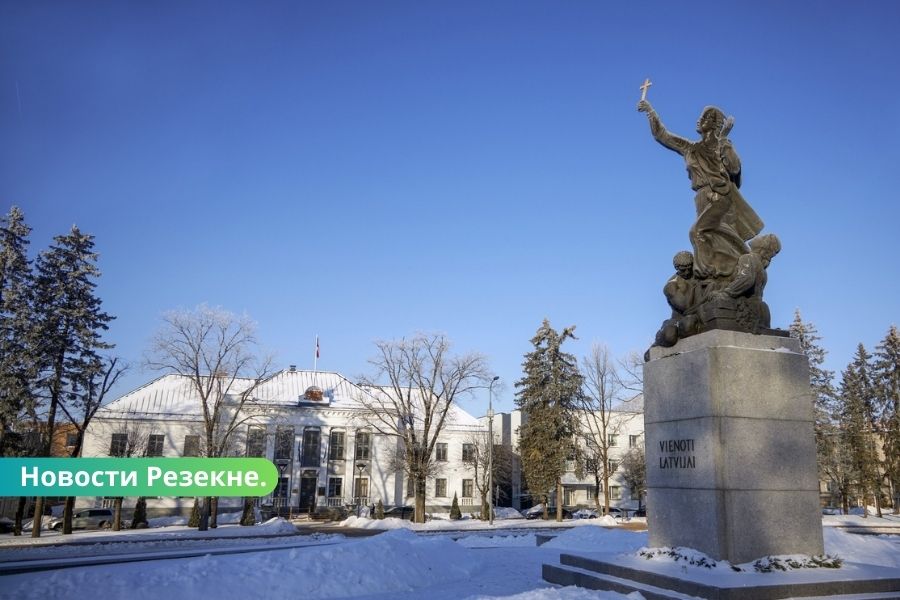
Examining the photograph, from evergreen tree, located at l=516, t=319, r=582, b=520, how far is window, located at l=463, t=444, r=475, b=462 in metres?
11.6

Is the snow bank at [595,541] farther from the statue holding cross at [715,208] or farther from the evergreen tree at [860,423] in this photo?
the evergreen tree at [860,423]

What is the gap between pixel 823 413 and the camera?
45000 mm

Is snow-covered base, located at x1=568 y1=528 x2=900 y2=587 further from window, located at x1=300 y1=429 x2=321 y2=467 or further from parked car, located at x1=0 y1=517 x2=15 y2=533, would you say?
window, located at x1=300 y1=429 x2=321 y2=467

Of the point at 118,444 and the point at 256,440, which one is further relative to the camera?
the point at 256,440

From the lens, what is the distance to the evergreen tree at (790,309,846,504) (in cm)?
4478

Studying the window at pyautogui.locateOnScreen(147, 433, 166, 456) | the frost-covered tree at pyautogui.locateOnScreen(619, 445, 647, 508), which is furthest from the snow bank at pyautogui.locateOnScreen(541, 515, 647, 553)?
the window at pyautogui.locateOnScreen(147, 433, 166, 456)

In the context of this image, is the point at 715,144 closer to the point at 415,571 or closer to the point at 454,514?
the point at 415,571

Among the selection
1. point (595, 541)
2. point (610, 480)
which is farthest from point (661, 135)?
point (610, 480)

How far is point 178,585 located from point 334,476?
46.7 meters

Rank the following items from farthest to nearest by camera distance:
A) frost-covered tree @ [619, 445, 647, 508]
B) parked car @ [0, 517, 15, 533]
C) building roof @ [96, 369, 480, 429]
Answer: frost-covered tree @ [619, 445, 647, 508] → building roof @ [96, 369, 480, 429] → parked car @ [0, 517, 15, 533]

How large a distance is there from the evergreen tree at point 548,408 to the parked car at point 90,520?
26268 mm

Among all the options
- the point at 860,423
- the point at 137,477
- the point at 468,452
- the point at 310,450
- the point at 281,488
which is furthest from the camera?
the point at 468,452

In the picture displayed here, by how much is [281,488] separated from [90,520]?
52.0ft

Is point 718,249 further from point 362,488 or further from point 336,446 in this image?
point 362,488
